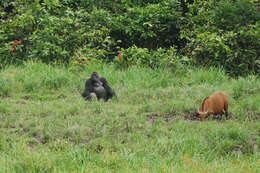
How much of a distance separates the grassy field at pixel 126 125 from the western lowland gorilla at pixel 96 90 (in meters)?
0.21

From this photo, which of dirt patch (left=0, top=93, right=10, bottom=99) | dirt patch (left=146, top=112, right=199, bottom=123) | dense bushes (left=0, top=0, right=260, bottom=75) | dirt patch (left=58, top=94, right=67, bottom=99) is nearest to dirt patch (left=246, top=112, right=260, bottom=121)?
dirt patch (left=146, top=112, right=199, bottom=123)

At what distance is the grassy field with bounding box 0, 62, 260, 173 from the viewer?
4512mm

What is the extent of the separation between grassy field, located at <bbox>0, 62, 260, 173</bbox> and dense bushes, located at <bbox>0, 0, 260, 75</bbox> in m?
1.19

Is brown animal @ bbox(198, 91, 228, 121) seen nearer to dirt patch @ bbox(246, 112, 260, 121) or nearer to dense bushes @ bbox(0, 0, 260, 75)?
dirt patch @ bbox(246, 112, 260, 121)

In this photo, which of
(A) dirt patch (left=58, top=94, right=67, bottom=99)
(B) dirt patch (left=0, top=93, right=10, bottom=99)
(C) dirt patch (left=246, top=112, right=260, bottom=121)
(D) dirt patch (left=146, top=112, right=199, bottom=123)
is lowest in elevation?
(B) dirt patch (left=0, top=93, right=10, bottom=99)

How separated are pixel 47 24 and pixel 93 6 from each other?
1503 mm

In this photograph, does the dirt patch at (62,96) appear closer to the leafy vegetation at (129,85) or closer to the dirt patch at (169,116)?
the leafy vegetation at (129,85)

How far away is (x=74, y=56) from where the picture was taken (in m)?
10.0

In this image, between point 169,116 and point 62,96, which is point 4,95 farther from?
point 169,116

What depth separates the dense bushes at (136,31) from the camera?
10000 mm

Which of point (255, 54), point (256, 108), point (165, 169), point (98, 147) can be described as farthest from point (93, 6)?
point (165, 169)

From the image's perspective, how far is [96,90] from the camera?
7191mm

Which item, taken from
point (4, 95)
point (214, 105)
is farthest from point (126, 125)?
point (4, 95)

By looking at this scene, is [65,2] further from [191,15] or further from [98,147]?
[98,147]
